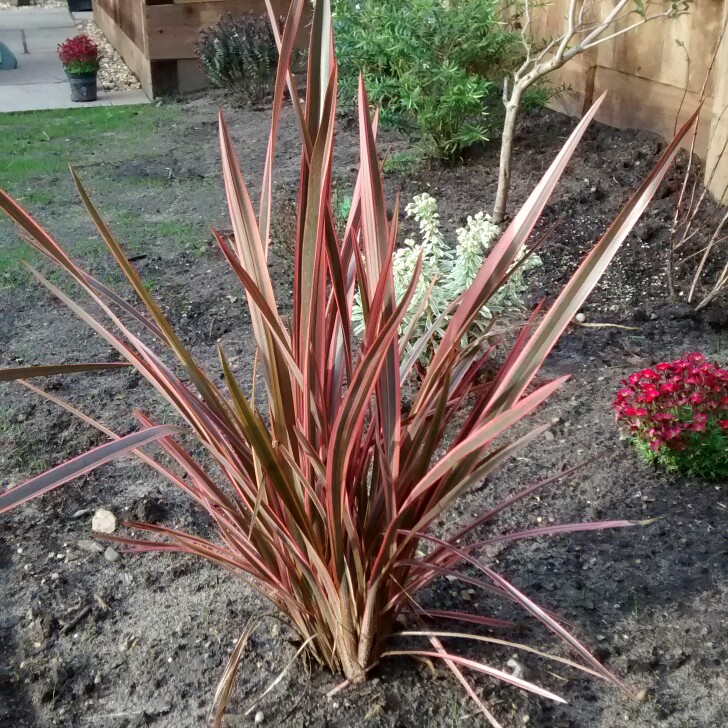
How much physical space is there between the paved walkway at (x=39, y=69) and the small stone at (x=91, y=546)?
645 cm

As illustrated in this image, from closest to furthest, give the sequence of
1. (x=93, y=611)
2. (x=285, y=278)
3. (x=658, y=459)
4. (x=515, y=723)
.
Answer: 1. (x=515, y=723)
2. (x=93, y=611)
3. (x=658, y=459)
4. (x=285, y=278)

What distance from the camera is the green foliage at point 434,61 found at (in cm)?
477

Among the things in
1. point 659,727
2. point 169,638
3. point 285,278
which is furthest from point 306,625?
point 285,278

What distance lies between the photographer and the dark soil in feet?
5.69

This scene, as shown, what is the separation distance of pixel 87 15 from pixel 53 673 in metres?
15.7

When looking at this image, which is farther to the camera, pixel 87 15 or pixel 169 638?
pixel 87 15

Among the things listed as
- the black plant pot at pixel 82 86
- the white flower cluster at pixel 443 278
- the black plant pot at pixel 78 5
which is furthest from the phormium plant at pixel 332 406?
the black plant pot at pixel 78 5

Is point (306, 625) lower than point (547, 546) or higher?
higher

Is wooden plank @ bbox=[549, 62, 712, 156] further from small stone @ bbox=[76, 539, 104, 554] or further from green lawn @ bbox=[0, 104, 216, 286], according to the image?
small stone @ bbox=[76, 539, 104, 554]

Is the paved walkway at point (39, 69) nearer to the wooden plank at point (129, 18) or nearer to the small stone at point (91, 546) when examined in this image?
the wooden plank at point (129, 18)

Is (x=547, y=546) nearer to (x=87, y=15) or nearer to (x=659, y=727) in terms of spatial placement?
(x=659, y=727)

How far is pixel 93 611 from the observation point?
6.63 ft

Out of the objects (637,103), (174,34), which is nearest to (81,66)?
(174,34)

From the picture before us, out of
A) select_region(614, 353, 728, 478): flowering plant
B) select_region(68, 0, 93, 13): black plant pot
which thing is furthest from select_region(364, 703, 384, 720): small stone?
select_region(68, 0, 93, 13): black plant pot
